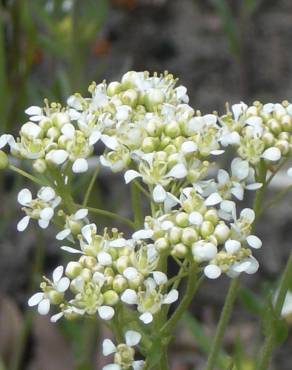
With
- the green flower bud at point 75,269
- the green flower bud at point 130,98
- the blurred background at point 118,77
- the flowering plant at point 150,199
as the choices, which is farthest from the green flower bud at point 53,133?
the blurred background at point 118,77

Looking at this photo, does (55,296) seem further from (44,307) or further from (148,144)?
(148,144)

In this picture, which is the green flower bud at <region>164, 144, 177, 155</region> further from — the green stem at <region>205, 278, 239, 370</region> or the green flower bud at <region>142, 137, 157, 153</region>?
the green stem at <region>205, 278, 239, 370</region>

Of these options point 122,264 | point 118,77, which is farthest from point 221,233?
point 118,77

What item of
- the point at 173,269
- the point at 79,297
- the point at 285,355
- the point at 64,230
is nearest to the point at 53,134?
the point at 64,230

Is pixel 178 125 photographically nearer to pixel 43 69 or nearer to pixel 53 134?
pixel 53 134

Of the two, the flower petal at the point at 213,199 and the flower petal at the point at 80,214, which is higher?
the flower petal at the point at 213,199

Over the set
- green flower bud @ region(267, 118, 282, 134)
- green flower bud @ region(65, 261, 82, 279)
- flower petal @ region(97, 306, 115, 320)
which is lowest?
flower petal @ region(97, 306, 115, 320)

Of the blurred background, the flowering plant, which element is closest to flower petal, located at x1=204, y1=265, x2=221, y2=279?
the flowering plant

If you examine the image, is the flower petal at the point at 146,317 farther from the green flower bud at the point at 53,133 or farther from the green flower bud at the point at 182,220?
the green flower bud at the point at 53,133
